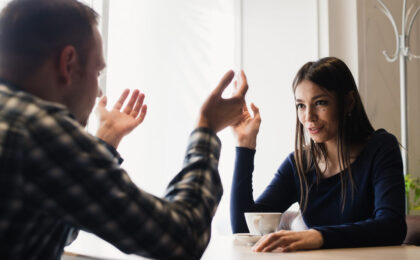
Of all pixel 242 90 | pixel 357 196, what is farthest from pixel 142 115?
pixel 357 196

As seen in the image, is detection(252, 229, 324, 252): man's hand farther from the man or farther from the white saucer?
the man

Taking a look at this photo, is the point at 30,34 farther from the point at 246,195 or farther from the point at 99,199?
the point at 246,195

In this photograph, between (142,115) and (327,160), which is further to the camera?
(327,160)

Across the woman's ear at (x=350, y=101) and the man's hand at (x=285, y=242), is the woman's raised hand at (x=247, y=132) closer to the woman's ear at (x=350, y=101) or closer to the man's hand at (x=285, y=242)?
the woman's ear at (x=350, y=101)

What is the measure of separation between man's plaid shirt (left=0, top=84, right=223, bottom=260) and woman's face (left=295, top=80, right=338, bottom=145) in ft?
4.07

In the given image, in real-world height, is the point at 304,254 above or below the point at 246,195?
above

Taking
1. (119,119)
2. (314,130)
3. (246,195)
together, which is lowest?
(246,195)

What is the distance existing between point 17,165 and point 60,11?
25cm

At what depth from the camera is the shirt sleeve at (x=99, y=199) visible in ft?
2.04

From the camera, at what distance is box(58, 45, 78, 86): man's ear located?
720mm

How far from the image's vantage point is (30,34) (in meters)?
0.70

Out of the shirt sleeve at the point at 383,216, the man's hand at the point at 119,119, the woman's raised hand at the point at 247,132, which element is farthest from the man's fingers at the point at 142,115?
the woman's raised hand at the point at 247,132

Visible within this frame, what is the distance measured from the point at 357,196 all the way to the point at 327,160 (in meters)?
0.23

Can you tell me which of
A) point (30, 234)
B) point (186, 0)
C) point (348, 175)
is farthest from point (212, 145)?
point (186, 0)
